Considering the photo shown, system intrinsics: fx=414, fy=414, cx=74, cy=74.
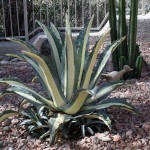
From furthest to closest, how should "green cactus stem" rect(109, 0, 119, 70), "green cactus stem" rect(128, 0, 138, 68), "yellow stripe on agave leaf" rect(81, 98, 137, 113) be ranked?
1. "green cactus stem" rect(109, 0, 119, 70)
2. "green cactus stem" rect(128, 0, 138, 68)
3. "yellow stripe on agave leaf" rect(81, 98, 137, 113)

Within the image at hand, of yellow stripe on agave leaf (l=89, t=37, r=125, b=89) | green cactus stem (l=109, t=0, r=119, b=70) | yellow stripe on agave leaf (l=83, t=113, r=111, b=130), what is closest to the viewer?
yellow stripe on agave leaf (l=83, t=113, r=111, b=130)

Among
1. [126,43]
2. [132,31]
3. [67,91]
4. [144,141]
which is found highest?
[132,31]

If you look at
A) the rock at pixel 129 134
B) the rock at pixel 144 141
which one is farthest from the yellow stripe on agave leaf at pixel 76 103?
the rock at pixel 144 141

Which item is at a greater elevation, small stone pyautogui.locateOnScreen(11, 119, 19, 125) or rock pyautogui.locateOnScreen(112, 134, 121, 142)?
small stone pyautogui.locateOnScreen(11, 119, 19, 125)

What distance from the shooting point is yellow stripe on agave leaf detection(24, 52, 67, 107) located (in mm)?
2768

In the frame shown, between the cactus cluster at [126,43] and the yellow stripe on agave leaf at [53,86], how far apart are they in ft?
4.64

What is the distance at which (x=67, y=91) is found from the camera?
291 cm

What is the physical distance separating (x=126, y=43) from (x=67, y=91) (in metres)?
1.46

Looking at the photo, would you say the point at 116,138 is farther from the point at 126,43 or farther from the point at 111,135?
the point at 126,43

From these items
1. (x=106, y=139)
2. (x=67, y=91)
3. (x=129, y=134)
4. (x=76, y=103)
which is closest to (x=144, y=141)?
(x=129, y=134)

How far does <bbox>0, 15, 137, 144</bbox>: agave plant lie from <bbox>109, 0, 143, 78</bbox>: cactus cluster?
111cm

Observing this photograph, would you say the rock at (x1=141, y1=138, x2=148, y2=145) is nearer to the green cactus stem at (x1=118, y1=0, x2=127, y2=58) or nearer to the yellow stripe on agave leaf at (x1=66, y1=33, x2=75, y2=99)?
the yellow stripe on agave leaf at (x1=66, y1=33, x2=75, y2=99)

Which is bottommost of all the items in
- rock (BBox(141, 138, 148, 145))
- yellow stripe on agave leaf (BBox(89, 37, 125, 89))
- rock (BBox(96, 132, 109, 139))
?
rock (BBox(141, 138, 148, 145))

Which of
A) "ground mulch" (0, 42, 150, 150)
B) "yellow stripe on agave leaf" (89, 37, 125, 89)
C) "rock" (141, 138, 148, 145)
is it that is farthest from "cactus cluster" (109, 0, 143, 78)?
"rock" (141, 138, 148, 145)
